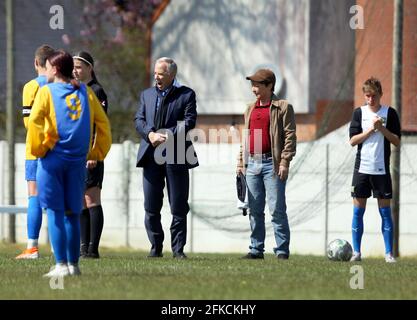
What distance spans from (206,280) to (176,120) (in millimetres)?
3393

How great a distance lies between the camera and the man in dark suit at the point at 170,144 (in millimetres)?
13430

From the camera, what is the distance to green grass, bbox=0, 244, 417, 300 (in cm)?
948

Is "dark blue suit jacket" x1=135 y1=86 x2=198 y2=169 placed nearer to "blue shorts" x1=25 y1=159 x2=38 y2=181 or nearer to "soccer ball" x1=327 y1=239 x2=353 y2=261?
"blue shorts" x1=25 y1=159 x2=38 y2=181

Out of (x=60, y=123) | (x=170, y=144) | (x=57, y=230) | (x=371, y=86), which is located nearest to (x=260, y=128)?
(x=170, y=144)

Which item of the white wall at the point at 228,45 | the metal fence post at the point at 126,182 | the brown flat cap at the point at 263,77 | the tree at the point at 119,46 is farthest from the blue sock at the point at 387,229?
the tree at the point at 119,46

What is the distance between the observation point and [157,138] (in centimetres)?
1327

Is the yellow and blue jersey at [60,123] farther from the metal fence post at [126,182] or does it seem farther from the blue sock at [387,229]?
the metal fence post at [126,182]

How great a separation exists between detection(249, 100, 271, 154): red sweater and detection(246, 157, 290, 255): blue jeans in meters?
0.12

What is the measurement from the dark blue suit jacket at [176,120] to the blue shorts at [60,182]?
3.00m

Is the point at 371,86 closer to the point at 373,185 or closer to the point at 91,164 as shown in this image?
the point at 373,185

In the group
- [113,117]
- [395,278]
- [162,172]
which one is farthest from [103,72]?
[395,278]

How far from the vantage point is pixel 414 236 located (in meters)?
20.9

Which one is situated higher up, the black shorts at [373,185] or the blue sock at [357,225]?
the black shorts at [373,185]

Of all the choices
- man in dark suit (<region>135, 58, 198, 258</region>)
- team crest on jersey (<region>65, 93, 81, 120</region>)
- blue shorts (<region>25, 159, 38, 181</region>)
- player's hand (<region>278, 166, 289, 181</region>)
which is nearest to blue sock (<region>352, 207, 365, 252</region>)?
player's hand (<region>278, 166, 289, 181</region>)
